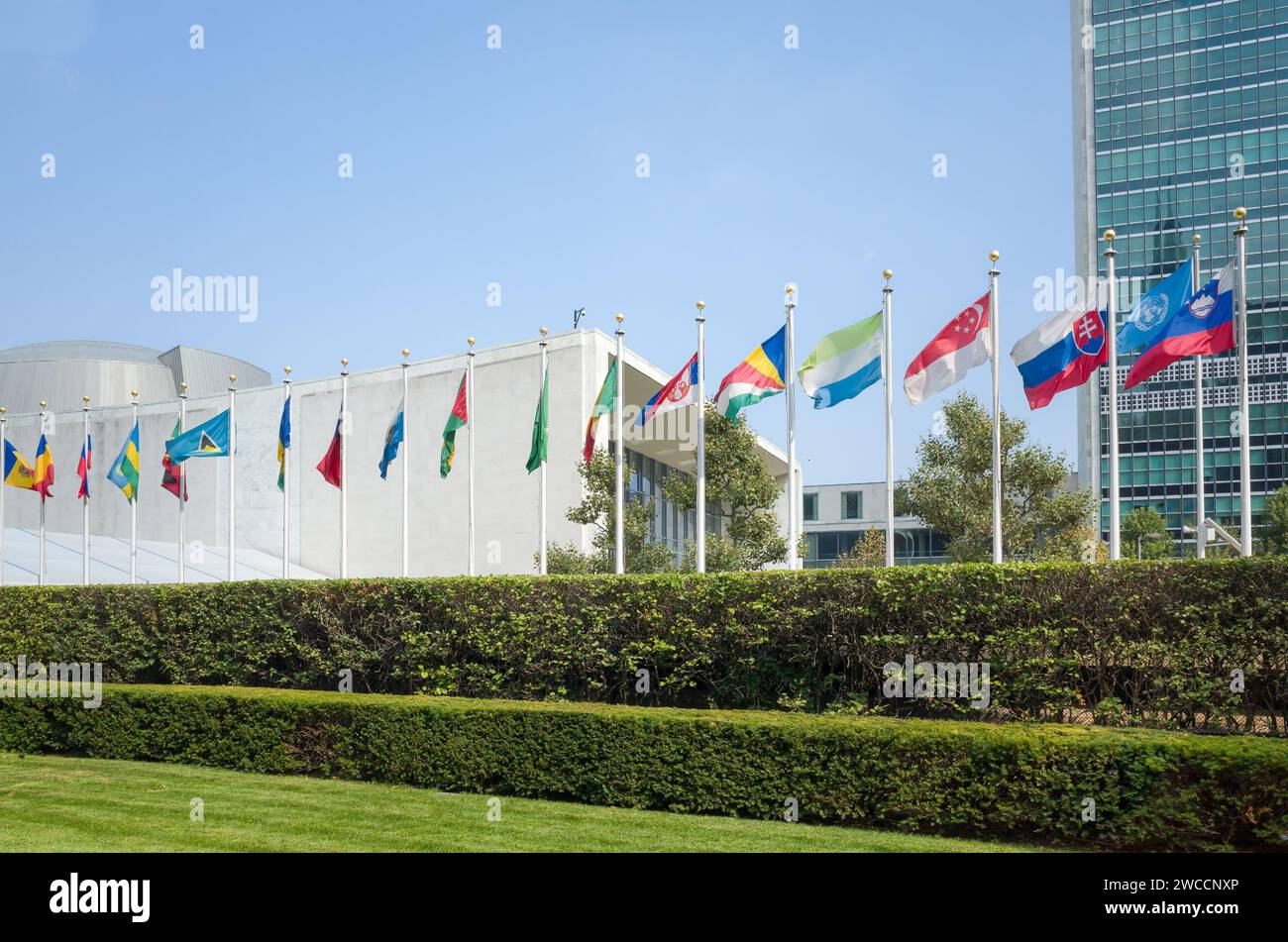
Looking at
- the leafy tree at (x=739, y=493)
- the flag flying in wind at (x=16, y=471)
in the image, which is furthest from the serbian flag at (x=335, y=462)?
the leafy tree at (x=739, y=493)

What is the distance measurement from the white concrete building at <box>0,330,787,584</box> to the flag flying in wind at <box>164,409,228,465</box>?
5716 mm

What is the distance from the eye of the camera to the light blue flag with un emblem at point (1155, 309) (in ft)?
53.1

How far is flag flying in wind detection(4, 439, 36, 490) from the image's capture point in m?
26.2

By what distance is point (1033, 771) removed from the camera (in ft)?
39.6

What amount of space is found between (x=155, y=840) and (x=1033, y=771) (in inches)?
380

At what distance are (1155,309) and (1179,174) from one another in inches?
3108

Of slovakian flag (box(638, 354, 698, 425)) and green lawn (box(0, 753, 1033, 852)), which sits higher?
slovakian flag (box(638, 354, 698, 425))

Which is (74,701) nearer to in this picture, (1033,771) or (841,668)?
(841,668)

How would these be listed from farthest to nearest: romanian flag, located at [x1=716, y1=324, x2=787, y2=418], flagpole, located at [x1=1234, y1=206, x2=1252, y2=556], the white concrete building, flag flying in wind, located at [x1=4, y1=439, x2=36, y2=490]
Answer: the white concrete building → flag flying in wind, located at [x1=4, y1=439, x2=36, y2=490] → romanian flag, located at [x1=716, y1=324, x2=787, y2=418] → flagpole, located at [x1=1234, y1=206, x2=1252, y2=556]

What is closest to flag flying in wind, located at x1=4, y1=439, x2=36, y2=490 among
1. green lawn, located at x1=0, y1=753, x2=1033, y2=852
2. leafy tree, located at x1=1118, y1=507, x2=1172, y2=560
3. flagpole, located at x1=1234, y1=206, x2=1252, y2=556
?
green lawn, located at x1=0, y1=753, x2=1033, y2=852

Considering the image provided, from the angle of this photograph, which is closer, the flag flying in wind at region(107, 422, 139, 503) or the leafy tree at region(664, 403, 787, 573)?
the flag flying in wind at region(107, 422, 139, 503)

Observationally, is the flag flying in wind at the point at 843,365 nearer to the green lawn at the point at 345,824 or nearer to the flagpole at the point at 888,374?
the flagpole at the point at 888,374

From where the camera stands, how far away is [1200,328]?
15984 millimetres

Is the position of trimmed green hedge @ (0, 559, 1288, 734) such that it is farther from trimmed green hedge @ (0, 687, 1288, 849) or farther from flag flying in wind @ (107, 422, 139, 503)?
flag flying in wind @ (107, 422, 139, 503)
